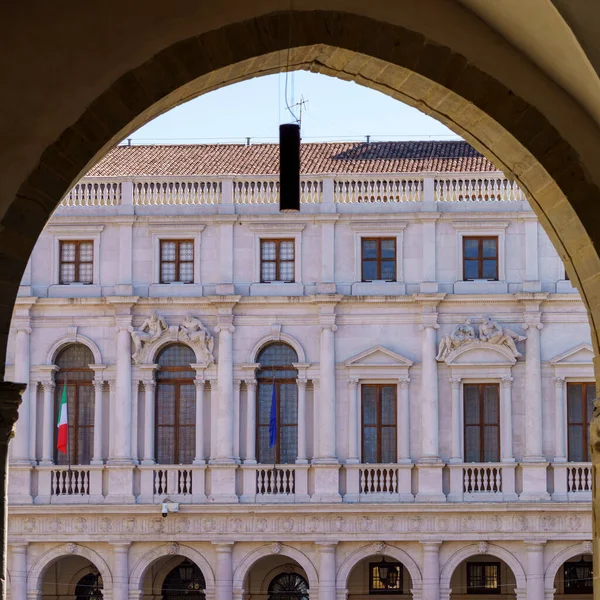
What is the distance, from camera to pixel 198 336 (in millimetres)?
30750

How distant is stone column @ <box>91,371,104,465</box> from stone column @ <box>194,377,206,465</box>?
6.01ft

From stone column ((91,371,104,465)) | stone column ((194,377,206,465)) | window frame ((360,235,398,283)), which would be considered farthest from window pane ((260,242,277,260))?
stone column ((91,371,104,465))

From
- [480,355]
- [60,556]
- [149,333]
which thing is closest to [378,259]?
[480,355]

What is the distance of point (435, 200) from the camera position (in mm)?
31219

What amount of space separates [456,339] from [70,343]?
738 cm

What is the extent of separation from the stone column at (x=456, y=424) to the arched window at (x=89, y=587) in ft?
23.6

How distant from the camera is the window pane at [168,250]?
31.5m

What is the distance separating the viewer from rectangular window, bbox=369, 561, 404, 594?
3112cm

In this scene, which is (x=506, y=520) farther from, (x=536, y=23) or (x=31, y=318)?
(x=536, y=23)

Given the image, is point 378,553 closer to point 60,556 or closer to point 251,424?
point 251,424

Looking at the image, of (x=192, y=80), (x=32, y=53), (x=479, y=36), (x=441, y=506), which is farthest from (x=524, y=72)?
(x=441, y=506)

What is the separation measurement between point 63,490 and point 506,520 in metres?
8.35

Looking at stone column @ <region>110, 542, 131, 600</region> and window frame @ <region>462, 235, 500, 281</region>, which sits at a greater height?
window frame @ <region>462, 235, 500, 281</region>

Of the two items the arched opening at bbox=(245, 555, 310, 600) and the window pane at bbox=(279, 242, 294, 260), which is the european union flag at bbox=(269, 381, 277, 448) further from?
the window pane at bbox=(279, 242, 294, 260)
